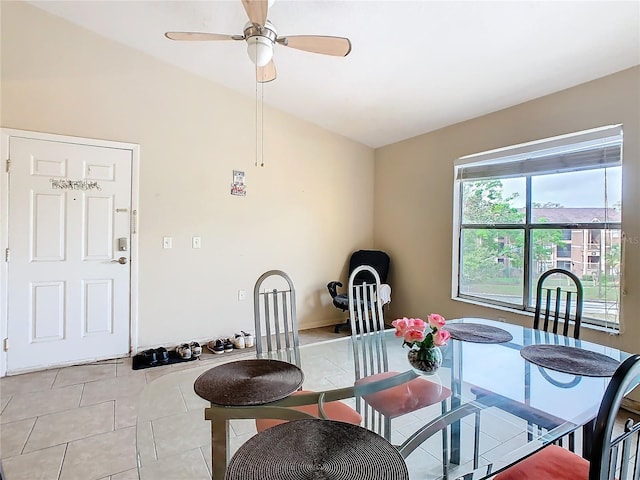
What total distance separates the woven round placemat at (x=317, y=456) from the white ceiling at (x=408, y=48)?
2.42 meters

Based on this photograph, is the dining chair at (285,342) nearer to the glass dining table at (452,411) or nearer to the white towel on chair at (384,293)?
the glass dining table at (452,411)

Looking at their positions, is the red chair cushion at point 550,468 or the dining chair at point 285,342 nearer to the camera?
the red chair cushion at point 550,468

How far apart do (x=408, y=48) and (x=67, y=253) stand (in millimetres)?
3349

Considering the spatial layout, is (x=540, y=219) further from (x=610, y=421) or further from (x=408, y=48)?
(x=610, y=421)

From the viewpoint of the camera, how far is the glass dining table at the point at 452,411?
1.16 meters

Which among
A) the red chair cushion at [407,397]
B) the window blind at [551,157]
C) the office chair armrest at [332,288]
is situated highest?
the window blind at [551,157]

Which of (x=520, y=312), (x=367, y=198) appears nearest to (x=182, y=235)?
(x=367, y=198)

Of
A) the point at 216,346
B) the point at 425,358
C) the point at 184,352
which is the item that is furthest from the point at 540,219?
the point at 184,352

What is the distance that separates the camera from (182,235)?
357cm

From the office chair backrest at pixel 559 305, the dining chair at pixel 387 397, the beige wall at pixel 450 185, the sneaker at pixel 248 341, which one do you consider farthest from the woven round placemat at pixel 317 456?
the sneaker at pixel 248 341

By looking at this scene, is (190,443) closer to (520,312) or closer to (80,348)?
(80,348)

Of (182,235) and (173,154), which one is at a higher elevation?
(173,154)

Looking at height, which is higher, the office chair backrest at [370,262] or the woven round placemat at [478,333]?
the office chair backrest at [370,262]

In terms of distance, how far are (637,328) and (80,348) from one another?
4.43 metres
